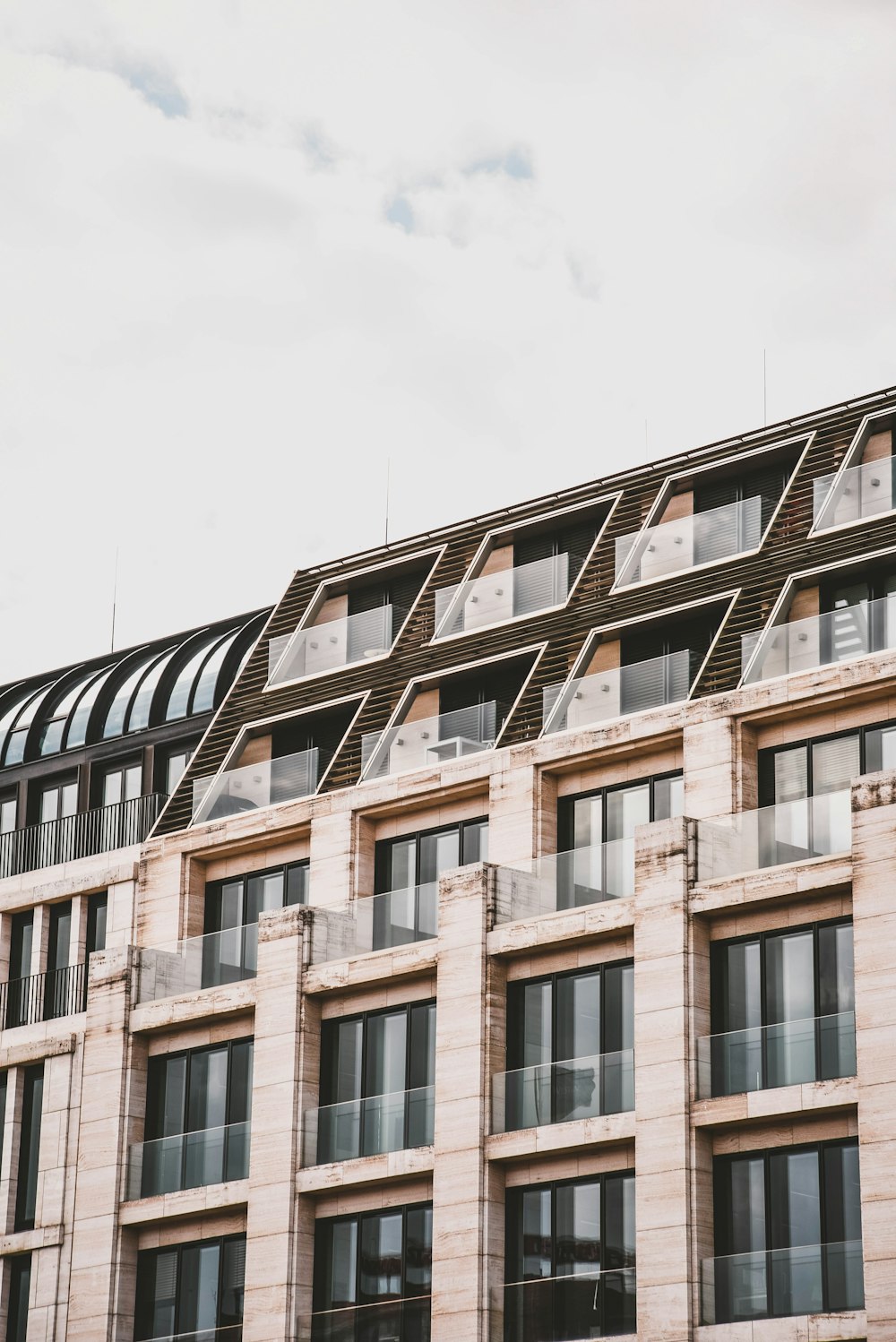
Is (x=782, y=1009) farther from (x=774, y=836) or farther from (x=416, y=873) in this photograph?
(x=416, y=873)

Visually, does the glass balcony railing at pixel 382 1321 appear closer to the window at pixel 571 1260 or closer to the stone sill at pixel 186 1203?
the window at pixel 571 1260

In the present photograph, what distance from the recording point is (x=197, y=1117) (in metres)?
57.2

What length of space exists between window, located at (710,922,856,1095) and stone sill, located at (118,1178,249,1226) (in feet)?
40.8

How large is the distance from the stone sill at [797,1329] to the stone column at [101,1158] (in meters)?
16.0

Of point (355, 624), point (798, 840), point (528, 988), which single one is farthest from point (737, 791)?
point (355, 624)

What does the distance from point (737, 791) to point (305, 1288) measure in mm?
14374

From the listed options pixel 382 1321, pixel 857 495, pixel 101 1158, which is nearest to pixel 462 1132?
pixel 382 1321

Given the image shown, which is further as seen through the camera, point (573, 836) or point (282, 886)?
point (282, 886)

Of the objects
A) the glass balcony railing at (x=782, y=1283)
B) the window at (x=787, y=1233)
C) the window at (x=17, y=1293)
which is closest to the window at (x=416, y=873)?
the window at (x=787, y=1233)

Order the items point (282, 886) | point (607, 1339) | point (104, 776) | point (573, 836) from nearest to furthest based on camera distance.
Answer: point (607, 1339) < point (573, 836) < point (282, 886) < point (104, 776)

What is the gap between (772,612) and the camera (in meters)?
53.3

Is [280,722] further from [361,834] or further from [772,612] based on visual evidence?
[772,612]

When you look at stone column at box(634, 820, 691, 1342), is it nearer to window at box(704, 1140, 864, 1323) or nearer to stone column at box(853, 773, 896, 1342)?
window at box(704, 1140, 864, 1323)

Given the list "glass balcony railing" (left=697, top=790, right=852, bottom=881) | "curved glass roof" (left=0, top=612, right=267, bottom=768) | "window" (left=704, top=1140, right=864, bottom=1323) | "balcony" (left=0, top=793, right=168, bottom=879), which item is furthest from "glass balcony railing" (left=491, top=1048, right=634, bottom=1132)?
"curved glass roof" (left=0, top=612, right=267, bottom=768)
